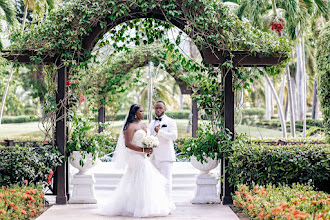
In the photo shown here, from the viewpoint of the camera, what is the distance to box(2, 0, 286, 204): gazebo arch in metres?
7.68

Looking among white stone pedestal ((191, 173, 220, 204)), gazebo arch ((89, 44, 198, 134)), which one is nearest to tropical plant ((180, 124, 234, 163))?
white stone pedestal ((191, 173, 220, 204))

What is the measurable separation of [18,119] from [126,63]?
34298mm

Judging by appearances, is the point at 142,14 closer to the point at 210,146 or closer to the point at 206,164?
the point at 210,146

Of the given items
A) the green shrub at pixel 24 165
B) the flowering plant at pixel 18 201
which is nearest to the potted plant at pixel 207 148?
the green shrub at pixel 24 165

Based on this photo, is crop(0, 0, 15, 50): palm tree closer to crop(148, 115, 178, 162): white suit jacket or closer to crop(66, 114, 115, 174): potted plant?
crop(66, 114, 115, 174): potted plant

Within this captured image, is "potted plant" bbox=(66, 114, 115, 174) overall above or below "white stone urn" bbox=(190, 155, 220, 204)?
above

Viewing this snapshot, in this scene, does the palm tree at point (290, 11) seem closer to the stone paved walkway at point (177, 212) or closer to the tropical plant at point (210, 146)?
the tropical plant at point (210, 146)

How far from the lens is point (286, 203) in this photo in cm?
521

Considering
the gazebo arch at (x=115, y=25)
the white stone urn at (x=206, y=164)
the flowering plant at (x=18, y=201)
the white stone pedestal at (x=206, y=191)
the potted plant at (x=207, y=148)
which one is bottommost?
the white stone pedestal at (x=206, y=191)

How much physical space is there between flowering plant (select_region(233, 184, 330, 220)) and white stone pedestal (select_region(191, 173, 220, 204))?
1.61m

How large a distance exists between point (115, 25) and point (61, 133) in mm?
2134

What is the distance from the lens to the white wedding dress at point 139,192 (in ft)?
22.3

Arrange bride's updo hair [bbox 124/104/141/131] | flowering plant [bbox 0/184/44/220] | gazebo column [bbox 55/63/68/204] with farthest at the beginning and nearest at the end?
gazebo column [bbox 55/63/68/204] < bride's updo hair [bbox 124/104/141/131] < flowering plant [bbox 0/184/44/220]

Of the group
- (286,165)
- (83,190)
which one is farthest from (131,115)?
(286,165)
